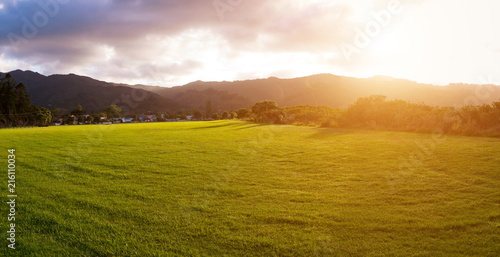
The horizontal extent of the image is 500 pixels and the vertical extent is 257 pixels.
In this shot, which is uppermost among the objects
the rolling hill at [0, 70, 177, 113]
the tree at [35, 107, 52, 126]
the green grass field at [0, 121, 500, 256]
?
the rolling hill at [0, 70, 177, 113]

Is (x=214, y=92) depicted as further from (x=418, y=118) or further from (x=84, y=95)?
(x=418, y=118)

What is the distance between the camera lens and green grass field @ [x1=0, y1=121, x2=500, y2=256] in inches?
139

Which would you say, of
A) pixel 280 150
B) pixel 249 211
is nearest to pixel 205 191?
pixel 249 211

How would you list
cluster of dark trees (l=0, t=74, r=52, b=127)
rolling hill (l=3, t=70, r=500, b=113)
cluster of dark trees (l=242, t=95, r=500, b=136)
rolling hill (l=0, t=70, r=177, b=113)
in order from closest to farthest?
1. cluster of dark trees (l=242, t=95, r=500, b=136)
2. cluster of dark trees (l=0, t=74, r=52, b=127)
3. rolling hill (l=3, t=70, r=500, b=113)
4. rolling hill (l=0, t=70, r=177, b=113)

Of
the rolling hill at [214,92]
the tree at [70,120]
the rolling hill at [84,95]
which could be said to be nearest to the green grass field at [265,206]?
the tree at [70,120]

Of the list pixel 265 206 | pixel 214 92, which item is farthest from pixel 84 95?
pixel 265 206

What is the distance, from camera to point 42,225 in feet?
13.9

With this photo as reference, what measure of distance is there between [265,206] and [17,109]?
76.5 m

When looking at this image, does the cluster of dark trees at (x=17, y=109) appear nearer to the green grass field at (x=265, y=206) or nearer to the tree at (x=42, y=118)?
the tree at (x=42, y=118)

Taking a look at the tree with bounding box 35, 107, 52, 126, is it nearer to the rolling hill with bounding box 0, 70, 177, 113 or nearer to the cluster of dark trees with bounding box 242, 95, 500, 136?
the rolling hill with bounding box 0, 70, 177, 113

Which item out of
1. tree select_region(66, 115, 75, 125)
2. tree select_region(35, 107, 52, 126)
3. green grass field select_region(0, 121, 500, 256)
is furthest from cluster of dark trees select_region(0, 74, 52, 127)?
green grass field select_region(0, 121, 500, 256)

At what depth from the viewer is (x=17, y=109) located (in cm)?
5750

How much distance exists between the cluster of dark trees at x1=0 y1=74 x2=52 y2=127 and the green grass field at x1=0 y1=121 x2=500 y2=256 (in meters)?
55.8

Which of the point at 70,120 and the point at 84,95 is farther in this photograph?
the point at 84,95
